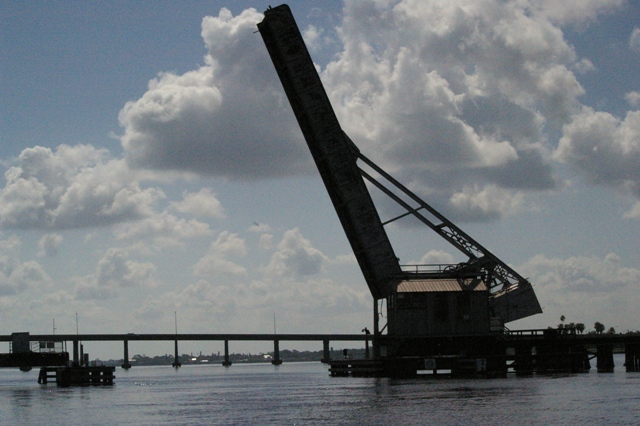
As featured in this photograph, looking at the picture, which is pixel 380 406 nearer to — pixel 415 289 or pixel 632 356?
pixel 415 289

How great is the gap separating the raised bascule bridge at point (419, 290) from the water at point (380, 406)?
503 cm

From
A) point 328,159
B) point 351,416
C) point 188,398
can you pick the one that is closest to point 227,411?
point 351,416

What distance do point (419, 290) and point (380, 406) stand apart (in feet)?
73.5

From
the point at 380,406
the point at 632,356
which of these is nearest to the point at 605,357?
the point at 632,356

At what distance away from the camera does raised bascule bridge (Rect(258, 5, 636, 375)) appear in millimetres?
59750

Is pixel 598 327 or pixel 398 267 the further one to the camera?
pixel 598 327

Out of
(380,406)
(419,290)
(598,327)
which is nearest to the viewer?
(380,406)

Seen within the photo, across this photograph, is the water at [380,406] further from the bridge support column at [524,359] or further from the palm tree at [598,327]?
the palm tree at [598,327]

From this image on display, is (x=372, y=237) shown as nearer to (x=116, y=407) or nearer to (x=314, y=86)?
(x=314, y=86)

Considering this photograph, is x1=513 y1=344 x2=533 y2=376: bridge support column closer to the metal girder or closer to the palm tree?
the metal girder

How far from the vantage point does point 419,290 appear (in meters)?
62.8

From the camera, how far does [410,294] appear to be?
62969 millimetres

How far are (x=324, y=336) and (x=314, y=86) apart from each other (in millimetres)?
130529

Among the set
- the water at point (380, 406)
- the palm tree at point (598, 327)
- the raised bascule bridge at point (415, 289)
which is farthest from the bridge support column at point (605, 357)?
the palm tree at point (598, 327)
